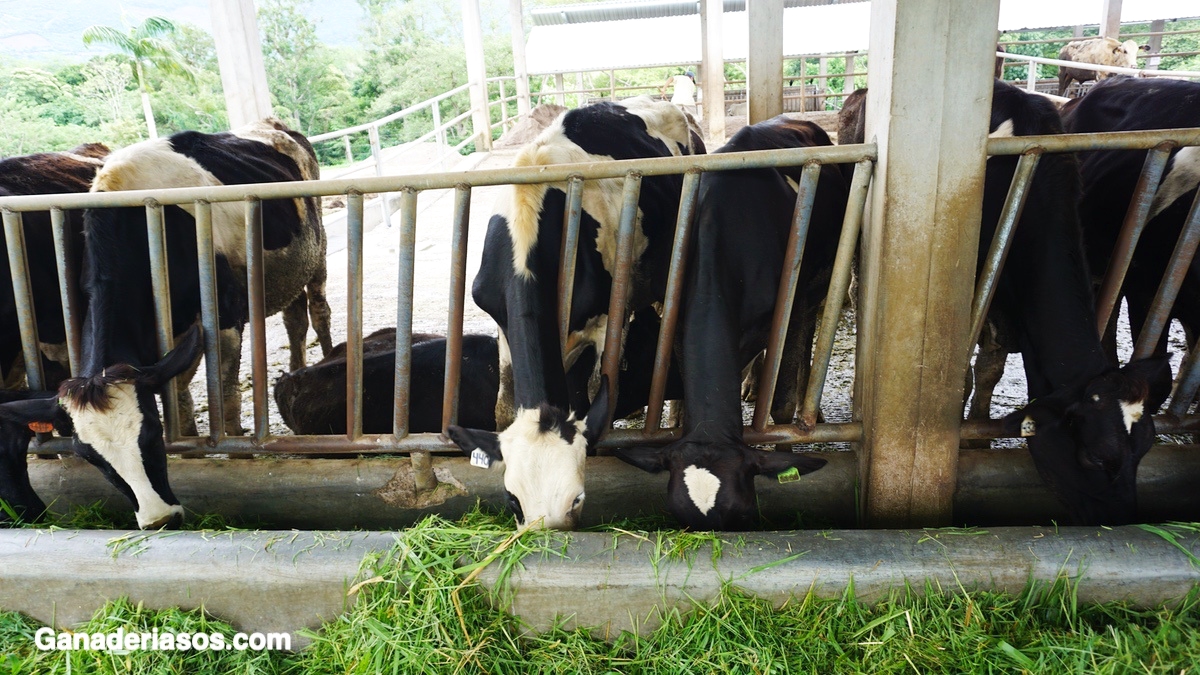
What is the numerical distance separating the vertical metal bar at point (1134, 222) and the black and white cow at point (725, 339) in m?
1.27

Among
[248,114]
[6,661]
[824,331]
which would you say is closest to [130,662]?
[6,661]

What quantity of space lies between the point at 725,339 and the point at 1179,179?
8.08 feet

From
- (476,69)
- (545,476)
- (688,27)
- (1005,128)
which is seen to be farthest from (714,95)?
(545,476)

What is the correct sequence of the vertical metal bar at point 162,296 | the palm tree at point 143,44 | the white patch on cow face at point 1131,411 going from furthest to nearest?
1. the palm tree at point 143,44
2. the vertical metal bar at point 162,296
3. the white patch on cow face at point 1131,411

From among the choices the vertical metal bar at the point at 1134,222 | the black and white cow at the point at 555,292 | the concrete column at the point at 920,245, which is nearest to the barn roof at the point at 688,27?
the black and white cow at the point at 555,292

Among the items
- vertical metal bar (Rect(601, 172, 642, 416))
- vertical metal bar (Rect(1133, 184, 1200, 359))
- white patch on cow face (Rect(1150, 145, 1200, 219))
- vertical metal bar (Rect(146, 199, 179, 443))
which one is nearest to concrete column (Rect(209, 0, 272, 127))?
vertical metal bar (Rect(146, 199, 179, 443))

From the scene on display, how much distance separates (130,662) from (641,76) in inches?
1378

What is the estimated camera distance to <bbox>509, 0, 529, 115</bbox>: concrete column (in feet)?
56.9

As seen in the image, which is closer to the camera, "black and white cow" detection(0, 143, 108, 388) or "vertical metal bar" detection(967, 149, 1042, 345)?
"vertical metal bar" detection(967, 149, 1042, 345)

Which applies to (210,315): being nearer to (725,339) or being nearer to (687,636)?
(725,339)

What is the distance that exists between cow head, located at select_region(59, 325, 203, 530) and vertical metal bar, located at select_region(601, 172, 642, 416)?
5.68 feet

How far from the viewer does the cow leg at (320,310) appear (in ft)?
18.6

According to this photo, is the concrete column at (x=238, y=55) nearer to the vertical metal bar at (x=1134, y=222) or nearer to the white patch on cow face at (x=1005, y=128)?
the white patch on cow face at (x=1005, y=128)

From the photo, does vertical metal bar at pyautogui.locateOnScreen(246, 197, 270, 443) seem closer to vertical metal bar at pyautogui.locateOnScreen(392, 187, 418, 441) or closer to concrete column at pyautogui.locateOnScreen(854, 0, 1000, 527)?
vertical metal bar at pyautogui.locateOnScreen(392, 187, 418, 441)
